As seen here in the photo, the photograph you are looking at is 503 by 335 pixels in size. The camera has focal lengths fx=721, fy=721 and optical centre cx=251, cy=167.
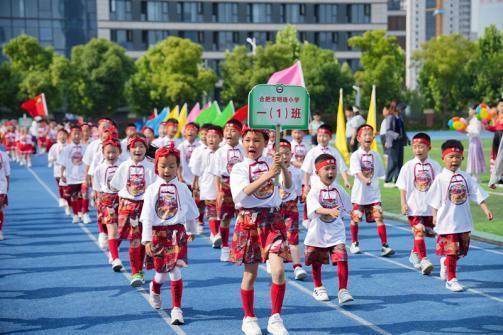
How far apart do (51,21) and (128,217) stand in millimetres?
67487

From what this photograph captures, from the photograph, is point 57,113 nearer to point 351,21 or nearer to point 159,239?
point 351,21

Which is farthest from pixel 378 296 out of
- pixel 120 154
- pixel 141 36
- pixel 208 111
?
pixel 141 36

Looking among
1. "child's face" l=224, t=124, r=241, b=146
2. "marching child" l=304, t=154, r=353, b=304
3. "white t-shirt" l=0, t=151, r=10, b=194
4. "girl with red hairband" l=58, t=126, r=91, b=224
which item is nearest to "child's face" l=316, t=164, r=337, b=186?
"marching child" l=304, t=154, r=353, b=304

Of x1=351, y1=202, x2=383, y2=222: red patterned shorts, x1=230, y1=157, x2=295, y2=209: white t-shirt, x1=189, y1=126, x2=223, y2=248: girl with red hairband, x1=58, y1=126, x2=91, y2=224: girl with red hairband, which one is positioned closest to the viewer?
x1=230, y1=157, x2=295, y2=209: white t-shirt

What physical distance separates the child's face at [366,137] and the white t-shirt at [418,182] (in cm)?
114

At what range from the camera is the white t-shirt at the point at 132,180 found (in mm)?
8805

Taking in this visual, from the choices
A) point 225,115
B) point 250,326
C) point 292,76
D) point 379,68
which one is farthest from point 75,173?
point 379,68

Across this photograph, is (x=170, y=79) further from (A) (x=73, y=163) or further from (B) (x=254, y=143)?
(B) (x=254, y=143)

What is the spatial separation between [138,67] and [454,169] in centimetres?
5331

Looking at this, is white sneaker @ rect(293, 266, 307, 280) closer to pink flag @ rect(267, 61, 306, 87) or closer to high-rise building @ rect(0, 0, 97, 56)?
pink flag @ rect(267, 61, 306, 87)

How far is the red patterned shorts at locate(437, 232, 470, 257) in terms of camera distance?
26.5 feet

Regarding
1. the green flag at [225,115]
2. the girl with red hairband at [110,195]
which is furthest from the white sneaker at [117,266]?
the green flag at [225,115]

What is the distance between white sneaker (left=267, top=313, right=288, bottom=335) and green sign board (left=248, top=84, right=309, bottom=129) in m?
1.73

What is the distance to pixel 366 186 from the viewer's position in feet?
33.4
